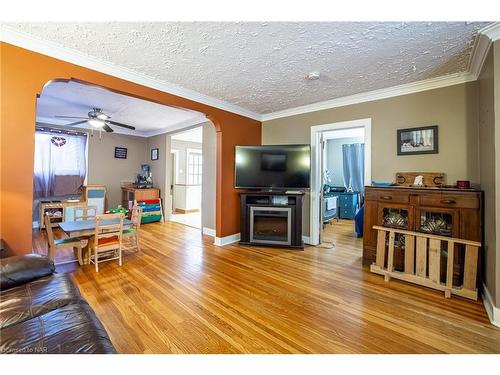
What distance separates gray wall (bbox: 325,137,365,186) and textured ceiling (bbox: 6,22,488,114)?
13.4 ft

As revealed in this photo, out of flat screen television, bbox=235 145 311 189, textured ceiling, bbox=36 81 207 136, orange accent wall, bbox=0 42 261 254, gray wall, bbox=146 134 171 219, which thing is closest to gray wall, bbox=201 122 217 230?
textured ceiling, bbox=36 81 207 136

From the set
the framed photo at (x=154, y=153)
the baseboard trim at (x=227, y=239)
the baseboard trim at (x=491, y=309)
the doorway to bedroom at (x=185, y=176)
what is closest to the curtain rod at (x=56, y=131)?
the framed photo at (x=154, y=153)

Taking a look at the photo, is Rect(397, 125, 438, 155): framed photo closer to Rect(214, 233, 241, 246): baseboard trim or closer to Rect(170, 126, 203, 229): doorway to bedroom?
Rect(214, 233, 241, 246): baseboard trim

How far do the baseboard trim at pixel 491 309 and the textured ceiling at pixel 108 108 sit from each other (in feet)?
13.4

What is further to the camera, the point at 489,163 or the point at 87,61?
the point at 87,61

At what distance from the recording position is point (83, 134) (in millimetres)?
5539

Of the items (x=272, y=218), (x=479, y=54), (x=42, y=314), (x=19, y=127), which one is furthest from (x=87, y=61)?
(x=479, y=54)

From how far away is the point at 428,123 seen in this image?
2.84m

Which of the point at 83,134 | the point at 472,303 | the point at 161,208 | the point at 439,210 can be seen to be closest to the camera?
the point at 472,303

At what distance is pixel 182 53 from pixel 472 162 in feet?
11.2

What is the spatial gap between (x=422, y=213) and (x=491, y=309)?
40.6 inches

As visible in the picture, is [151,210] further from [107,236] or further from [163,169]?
[107,236]

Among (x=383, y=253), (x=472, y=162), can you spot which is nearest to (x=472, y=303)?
(x=383, y=253)

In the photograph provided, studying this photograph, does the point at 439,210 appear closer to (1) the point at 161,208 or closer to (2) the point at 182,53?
(2) the point at 182,53
